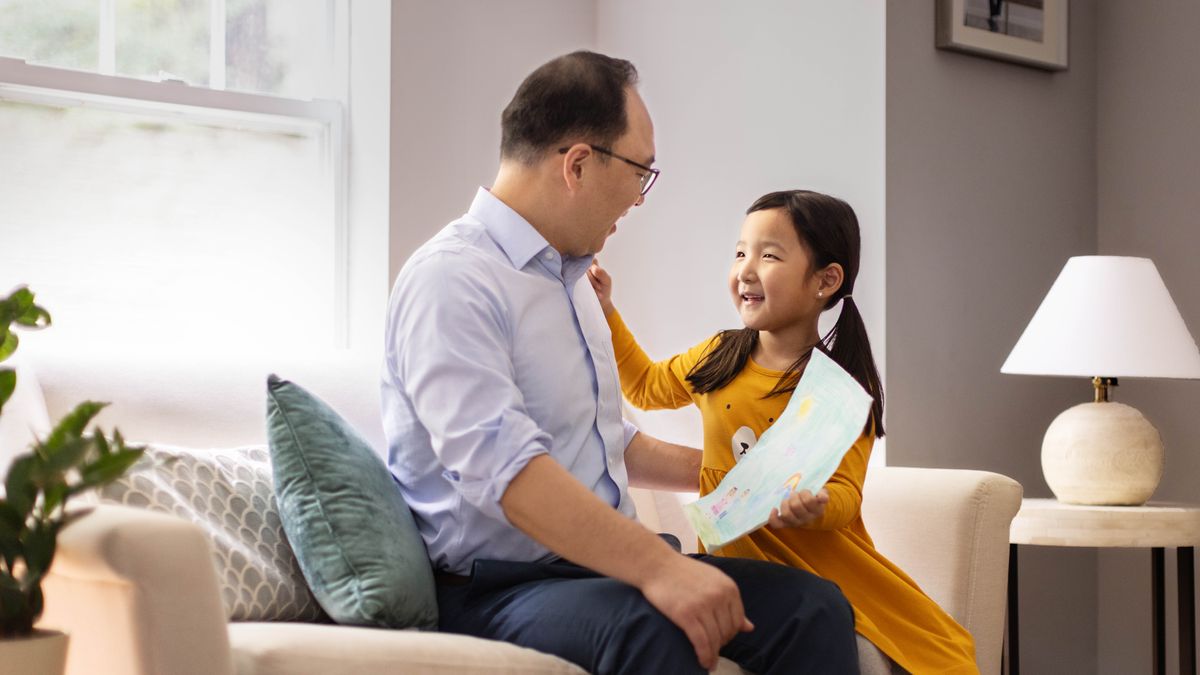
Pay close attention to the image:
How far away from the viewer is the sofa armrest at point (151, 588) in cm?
122

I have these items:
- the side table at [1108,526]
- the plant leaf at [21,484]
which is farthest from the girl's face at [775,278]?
the plant leaf at [21,484]

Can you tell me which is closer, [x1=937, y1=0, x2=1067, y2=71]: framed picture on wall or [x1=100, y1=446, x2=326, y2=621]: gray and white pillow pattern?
[x1=100, y1=446, x2=326, y2=621]: gray and white pillow pattern

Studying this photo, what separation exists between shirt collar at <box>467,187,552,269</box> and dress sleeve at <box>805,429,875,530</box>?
498 millimetres

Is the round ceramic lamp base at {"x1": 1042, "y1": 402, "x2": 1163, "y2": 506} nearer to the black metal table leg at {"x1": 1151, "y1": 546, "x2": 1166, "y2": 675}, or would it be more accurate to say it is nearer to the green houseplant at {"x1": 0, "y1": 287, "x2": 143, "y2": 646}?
the black metal table leg at {"x1": 1151, "y1": 546, "x2": 1166, "y2": 675}

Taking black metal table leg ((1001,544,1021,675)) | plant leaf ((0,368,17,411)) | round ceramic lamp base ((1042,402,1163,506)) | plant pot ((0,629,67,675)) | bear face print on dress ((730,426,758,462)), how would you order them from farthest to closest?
black metal table leg ((1001,544,1021,675))
round ceramic lamp base ((1042,402,1163,506))
bear face print on dress ((730,426,758,462))
plant leaf ((0,368,17,411))
plant pot ((0,629,67,675))

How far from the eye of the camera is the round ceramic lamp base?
2439 mm

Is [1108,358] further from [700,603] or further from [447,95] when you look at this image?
[447,95]

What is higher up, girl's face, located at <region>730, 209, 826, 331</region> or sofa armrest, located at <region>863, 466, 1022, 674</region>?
girl's face, located at <region>730, 209, 826, 331</region>

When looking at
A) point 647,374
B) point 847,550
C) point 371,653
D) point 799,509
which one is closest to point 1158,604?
point 847,550

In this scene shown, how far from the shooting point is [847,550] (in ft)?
5.95

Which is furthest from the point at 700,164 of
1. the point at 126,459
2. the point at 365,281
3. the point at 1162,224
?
the point at 126,459

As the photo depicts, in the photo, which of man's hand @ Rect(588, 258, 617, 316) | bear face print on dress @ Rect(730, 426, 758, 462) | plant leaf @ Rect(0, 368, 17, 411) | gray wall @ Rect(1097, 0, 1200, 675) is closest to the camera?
plant leaf @ Rect(0, 368, 17, 411)

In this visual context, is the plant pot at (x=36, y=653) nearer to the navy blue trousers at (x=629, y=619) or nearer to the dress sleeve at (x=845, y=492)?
the navy blue trousers at (x=629, y=619)

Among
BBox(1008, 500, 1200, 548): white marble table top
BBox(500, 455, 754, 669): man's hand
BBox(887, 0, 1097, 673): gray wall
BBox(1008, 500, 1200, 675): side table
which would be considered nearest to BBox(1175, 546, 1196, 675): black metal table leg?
BBox(1008, 500, 1200, 675): side table
